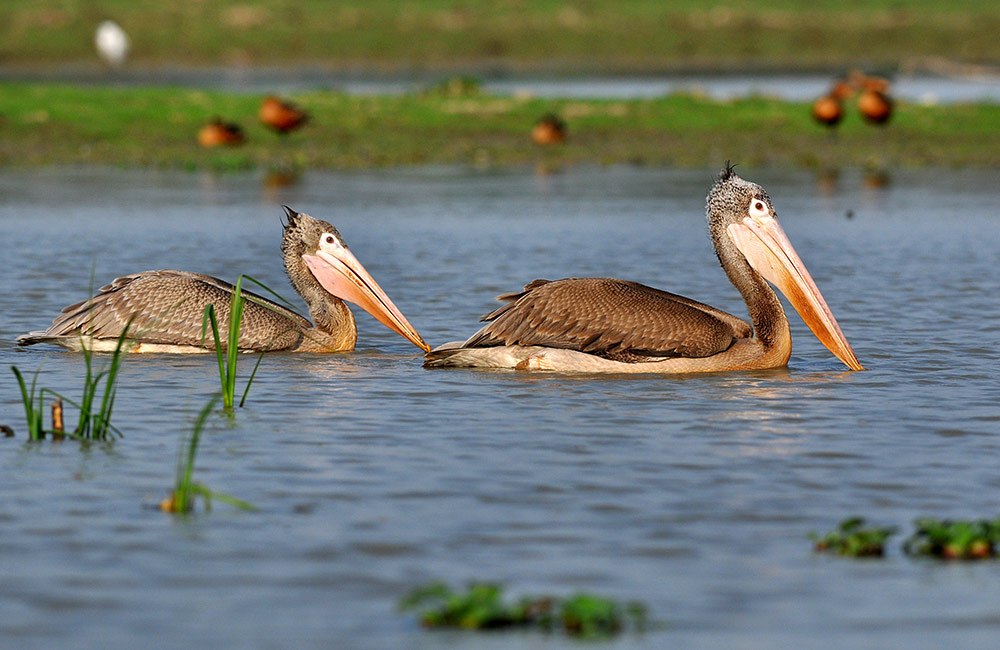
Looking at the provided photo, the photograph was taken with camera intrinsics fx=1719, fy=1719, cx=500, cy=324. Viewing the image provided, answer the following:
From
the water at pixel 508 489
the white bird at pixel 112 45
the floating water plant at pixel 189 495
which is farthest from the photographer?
the white bird at pixel 112 45

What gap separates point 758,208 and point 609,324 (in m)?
1.25

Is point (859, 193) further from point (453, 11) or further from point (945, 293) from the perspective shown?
point (453, 11)

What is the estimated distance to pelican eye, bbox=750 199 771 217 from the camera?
32.5 ft

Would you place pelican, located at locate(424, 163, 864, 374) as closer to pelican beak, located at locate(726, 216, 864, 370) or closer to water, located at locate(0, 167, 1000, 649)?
pelican beak, located at locate(726, 216, 864, 370)

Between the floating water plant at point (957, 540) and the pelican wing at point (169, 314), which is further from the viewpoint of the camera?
the pelican wing at point (169, 314)

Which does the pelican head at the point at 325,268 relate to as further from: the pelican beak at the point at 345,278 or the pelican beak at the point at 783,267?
the pelican beak at the point at 783,267

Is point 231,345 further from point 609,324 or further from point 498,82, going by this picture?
point 498,82

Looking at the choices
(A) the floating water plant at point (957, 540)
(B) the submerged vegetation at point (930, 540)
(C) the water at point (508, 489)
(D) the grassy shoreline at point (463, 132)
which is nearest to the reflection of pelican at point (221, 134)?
(D) the grassy shoreline at point (463, 132)

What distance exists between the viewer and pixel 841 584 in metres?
5.35

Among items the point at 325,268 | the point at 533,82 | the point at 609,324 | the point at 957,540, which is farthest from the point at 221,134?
the point at 957,540

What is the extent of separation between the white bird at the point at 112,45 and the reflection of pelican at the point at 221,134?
3110cm

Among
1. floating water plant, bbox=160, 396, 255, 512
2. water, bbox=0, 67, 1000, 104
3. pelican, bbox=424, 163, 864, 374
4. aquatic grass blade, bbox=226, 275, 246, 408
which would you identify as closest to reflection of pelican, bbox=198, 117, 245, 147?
water, bbox=0, 67, 1000, 104

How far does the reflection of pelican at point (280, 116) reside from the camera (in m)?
28.2

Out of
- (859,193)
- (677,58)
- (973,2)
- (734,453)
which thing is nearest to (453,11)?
(677,58)
